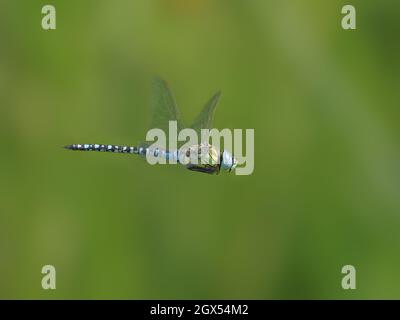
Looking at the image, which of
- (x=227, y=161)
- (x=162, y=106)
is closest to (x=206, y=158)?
(x=227, y=161)

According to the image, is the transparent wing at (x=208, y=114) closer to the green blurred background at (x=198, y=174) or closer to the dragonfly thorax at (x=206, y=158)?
the dragonfly thorax at (x=206, y=158)

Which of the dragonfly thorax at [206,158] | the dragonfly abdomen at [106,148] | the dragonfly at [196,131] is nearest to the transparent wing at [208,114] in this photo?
the dragonfly at [196,131]

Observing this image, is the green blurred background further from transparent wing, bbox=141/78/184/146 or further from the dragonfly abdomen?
transparent wing, bbox=141/78/184/146

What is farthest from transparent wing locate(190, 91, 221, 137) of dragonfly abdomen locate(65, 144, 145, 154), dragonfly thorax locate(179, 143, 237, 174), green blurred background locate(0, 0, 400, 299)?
green blurred background locate(0, 0, 400, 299)

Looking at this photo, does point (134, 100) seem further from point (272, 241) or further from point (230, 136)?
point (272, 241)

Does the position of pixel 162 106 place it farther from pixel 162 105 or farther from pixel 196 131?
pixel 196 131

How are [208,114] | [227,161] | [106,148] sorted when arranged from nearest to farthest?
[208,114], [227,161], [106,148]

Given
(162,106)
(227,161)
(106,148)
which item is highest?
(162,106)

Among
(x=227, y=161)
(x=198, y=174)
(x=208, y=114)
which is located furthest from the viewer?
(x=198, y=174)
